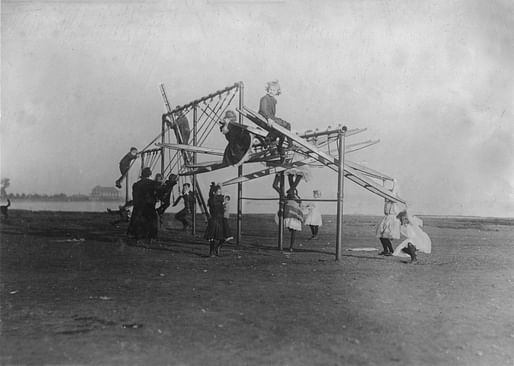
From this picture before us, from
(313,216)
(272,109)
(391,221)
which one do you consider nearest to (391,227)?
(391,221)

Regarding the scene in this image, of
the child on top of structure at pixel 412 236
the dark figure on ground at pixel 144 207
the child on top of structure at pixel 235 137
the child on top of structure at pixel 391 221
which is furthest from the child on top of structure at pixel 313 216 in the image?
the child on top of structure at pixel 235 137

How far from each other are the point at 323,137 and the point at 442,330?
6409mm

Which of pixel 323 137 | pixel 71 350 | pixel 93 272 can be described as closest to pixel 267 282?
pixel 93 272

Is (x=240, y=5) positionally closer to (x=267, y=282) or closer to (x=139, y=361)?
(x=267, y=282)

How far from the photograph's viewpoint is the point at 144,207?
38.3 feet

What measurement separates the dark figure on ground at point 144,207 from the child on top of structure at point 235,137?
9.34 ft

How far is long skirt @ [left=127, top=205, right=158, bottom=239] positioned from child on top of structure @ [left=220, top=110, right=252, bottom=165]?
322 cm

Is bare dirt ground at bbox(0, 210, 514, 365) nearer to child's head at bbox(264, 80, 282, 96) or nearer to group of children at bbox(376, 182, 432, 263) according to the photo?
group of children at bbox(376, 182, 432, 263)

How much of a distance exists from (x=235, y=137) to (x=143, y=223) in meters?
3.85

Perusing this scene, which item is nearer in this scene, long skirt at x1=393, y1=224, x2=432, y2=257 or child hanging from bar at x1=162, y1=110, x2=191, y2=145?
long skirt at x1=393, y1=224, x2=432, y2=257

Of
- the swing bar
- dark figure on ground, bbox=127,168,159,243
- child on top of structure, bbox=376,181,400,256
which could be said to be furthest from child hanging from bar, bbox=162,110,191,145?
child on top of structure, bbox=376,181,400,256

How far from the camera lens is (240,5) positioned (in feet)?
30.1

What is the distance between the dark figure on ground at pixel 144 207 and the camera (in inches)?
454

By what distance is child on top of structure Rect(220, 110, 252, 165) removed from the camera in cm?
966
